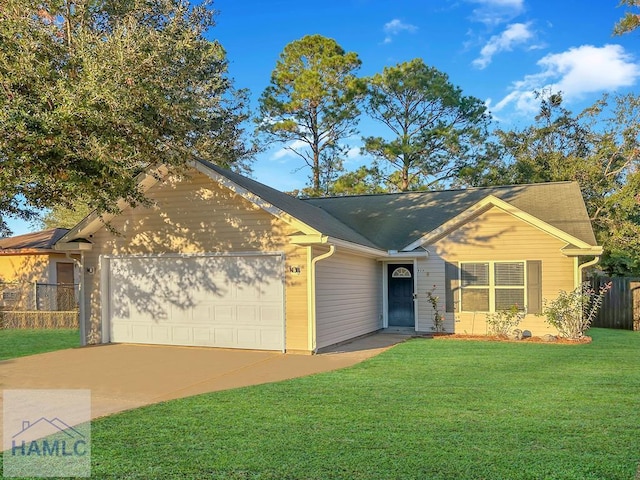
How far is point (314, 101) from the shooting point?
28.5 meters

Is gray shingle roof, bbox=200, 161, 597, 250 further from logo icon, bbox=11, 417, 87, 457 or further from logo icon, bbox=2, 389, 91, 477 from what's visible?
logo icon, bbox=11, 417, 87, 457

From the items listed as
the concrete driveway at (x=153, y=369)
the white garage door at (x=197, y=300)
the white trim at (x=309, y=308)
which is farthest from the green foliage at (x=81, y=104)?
the white trim at (x=309, y=308)

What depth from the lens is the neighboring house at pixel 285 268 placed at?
36.2ft

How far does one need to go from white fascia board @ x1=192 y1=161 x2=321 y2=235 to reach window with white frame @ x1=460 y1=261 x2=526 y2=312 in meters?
5.21

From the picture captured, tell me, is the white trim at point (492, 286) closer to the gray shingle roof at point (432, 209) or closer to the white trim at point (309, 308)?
the gray shingle roof at point (432, 209)

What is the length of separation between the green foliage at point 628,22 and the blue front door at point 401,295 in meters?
7.60

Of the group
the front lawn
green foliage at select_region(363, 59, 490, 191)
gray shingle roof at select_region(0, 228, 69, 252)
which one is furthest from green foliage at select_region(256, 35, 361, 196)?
the front lawn

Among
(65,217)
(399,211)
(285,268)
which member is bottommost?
(285,268)

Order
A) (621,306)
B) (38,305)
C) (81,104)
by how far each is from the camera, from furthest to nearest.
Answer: (38,305)
(621,306)
(81,104)

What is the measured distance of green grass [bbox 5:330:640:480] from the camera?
13.8ft

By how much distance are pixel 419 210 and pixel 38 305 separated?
1462 cm

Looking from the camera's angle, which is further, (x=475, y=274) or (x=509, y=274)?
(x=475, y=274)

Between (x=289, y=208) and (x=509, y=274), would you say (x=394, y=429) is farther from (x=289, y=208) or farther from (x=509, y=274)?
(x=509, y=274)

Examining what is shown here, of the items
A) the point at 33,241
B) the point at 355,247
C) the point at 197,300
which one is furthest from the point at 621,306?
the point at 33,241
